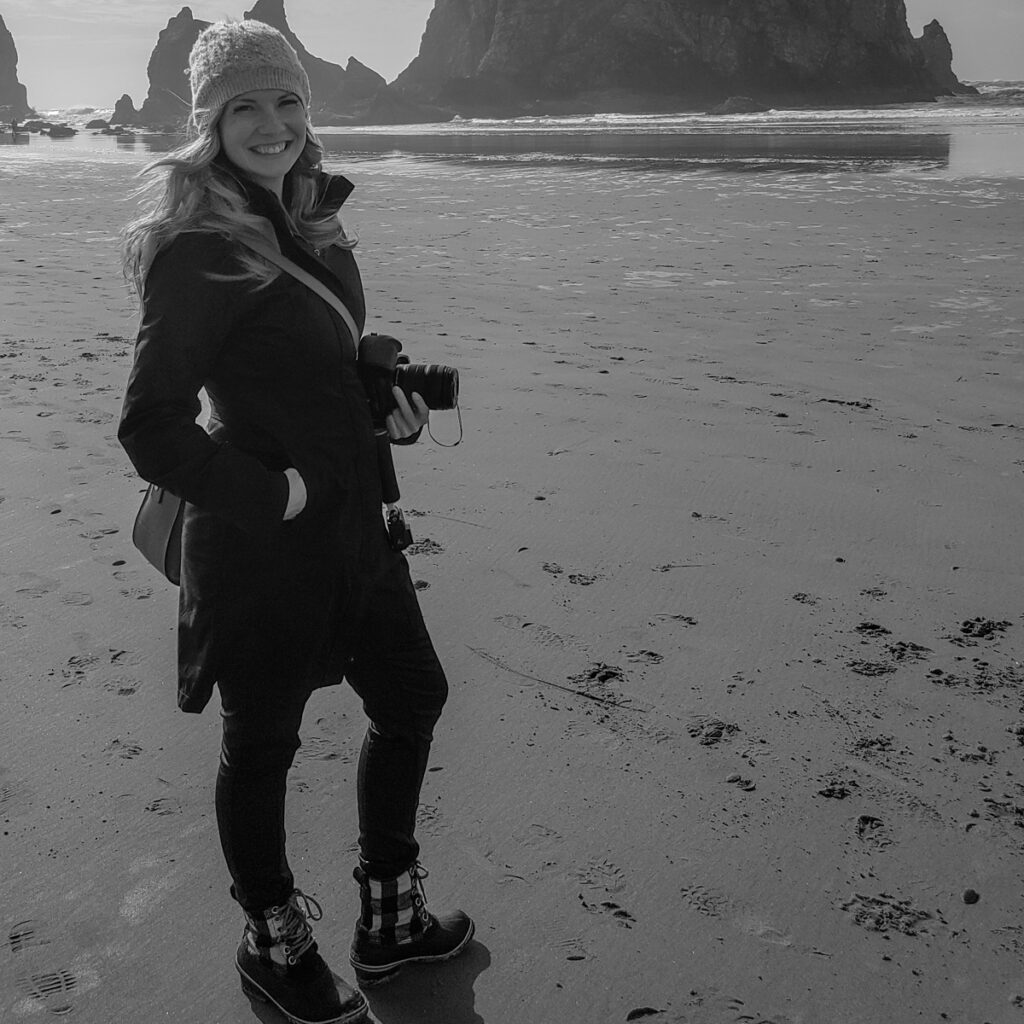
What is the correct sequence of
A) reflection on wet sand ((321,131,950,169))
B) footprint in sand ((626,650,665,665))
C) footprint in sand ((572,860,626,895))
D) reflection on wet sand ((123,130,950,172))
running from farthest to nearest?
reflection on wet sand ((321,131,950,169)) → reflection on wet sand ((123,130,950,172)) → footprint in sand ((626,650,665,665)) → footprint in sand ((572,860,626,895))

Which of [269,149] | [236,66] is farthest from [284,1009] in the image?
[236,66]

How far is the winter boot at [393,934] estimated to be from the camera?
6.95 feet

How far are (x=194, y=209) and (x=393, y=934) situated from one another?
1374mm

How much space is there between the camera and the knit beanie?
1.85 meters

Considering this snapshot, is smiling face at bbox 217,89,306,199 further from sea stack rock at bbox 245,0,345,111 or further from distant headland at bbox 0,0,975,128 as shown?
sea stack rock at bbox 245,0,345,111

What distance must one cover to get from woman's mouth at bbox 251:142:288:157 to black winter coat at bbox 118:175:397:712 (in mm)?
63

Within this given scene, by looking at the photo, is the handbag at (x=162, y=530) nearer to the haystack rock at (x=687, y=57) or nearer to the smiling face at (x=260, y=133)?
the smiling face at (x=260, y=133)

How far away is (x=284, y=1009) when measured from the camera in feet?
6.52

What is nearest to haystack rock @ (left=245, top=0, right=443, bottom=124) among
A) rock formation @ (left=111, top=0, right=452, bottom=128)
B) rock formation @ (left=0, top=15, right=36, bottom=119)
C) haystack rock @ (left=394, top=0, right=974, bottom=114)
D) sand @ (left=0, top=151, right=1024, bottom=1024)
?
rock formation @ (left=111, top=0, right=452, bottom=128)

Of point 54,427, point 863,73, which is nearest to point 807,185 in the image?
point 54,427

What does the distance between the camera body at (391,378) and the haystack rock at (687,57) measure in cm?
9055

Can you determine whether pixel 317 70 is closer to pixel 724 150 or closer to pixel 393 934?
pixel 724 150

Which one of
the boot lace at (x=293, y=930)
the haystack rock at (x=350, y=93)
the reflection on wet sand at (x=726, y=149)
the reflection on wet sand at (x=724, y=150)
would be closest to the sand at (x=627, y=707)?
the boot lace at (x=293, y=930)

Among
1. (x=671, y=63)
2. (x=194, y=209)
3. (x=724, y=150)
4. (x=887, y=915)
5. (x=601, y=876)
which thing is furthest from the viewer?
(x=671, y=63)
